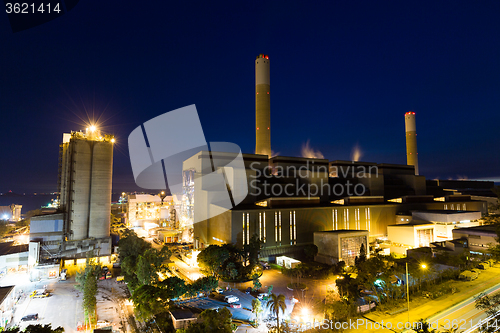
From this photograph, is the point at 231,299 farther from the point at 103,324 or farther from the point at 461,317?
the point at 461,317

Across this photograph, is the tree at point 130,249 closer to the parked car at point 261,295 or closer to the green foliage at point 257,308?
the parked car at point 261,295

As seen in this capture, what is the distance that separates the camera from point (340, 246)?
122 feet

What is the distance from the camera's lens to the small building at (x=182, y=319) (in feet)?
64.8

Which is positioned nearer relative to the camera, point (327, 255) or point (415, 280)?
point (415, 280)

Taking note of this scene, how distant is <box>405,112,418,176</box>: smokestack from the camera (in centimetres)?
8000

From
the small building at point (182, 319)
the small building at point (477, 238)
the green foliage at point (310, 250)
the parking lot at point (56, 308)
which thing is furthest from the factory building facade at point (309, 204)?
the parking lot at point (56, 308)

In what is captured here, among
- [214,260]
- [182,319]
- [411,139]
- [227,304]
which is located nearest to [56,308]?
[182,319]

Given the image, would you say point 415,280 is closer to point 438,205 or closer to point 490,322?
point 490,322

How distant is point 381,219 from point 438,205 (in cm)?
1918

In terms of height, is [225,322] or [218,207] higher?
[218,207]

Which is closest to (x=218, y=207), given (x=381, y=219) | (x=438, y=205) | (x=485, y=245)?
(x=381, y=219)

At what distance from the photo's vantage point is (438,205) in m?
60.1

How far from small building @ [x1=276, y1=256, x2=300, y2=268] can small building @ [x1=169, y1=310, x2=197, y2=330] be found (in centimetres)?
1826

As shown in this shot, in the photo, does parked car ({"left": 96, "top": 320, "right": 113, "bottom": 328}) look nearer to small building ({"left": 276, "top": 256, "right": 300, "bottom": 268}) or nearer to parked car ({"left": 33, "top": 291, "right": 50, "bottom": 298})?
parked car ({"left": 33, "top": 291, "right": 50, "bottom": 298})
